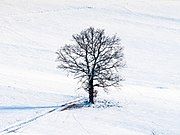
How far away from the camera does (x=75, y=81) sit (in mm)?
58375

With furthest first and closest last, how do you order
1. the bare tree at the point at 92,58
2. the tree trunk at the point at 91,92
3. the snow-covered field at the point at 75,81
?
the tree trunk at the point at 91,92, the bare tree at the point at 92,58, the snow-covered field at the point at 75,81

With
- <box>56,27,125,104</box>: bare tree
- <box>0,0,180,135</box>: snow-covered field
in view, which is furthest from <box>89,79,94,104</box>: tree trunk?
<box>0,0,180,135</box>: snow-covered field

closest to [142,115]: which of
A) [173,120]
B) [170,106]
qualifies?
[173,120]

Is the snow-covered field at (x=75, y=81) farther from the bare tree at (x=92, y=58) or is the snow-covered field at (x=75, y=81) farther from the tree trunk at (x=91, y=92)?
the bare tree at (x=92, y=58)

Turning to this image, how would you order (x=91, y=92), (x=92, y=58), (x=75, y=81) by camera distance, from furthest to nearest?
(x=75, y=81) → (x=92, y=58) → (x=91, y=92)

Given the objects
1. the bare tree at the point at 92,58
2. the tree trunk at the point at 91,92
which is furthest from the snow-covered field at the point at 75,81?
the bare tree at the point at 92,58

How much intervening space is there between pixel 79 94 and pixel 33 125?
16714 millimetres

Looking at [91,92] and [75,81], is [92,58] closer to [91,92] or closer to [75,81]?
[91,92]

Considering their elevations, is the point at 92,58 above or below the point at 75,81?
above

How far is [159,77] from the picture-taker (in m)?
67.4

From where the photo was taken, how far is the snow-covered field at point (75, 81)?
3703 cm

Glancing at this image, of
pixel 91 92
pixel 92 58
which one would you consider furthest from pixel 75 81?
pixel 91 92

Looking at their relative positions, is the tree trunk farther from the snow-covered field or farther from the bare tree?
the snow-covered field

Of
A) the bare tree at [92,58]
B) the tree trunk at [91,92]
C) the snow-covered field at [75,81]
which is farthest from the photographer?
the tree trunk at [91,92]
